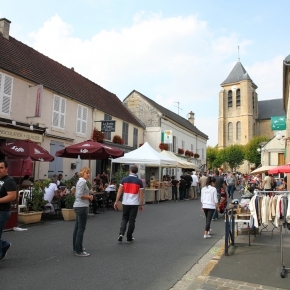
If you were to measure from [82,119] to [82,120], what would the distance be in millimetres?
73

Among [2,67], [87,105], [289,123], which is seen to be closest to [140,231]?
[2,67]

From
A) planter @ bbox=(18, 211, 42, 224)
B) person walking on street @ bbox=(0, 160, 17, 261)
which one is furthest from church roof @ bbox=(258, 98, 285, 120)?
person walking on street @ bbox=(0, 160, 17, 261)

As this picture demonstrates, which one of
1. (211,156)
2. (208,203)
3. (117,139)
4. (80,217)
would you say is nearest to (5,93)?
(117,139)

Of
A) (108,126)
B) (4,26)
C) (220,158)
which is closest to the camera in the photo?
(4,26)

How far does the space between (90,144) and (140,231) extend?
4.53 m

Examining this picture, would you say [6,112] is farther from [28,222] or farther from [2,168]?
[2,168]

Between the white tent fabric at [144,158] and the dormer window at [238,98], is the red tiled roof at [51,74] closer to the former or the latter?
the white tent fabric at [144,158]

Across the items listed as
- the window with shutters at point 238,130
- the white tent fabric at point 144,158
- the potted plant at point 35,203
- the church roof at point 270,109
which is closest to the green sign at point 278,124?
the white tent fabric at point 144,158

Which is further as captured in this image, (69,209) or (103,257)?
(69,209)

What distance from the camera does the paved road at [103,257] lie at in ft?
14.1

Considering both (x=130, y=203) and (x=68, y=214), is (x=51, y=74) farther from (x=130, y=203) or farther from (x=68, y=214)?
(x=130, y=203)

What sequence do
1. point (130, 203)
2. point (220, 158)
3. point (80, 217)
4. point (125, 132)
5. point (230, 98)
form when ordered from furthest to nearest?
point (230, 98), point (220, 158), point (125, 132), point (130, 203), point (80, 217)

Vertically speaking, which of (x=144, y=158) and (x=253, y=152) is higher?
(x=253, y=152)

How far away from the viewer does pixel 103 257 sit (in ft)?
18.1
